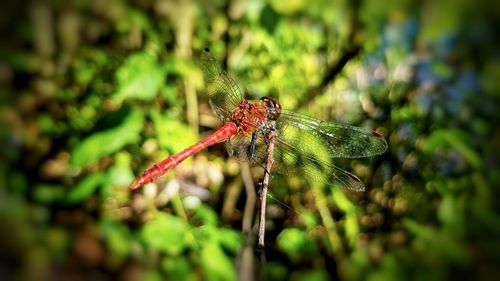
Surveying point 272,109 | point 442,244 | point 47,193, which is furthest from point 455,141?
point 47,193

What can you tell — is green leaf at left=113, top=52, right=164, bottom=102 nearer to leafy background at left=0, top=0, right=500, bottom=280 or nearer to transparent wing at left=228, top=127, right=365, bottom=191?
leafy background at left=0, top=0, right=500, bottom=280

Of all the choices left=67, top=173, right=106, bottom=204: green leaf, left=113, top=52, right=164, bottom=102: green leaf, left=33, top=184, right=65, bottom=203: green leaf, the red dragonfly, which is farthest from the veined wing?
left=33, top=184, right=65, bottom=203: green leaf

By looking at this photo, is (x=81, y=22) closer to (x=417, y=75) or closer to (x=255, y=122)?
(x=255, y=122)

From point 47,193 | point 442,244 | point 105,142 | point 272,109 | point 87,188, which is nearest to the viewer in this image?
point 272,109

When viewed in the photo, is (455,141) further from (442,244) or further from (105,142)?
(105,142)

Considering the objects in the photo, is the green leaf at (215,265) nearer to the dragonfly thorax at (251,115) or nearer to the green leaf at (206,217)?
the green leaf at (206,217)

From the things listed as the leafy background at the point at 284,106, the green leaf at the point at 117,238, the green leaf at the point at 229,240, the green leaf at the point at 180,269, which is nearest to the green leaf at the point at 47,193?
the leafy background at the point at 284,106

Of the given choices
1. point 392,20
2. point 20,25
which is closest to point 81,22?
point 20,25
